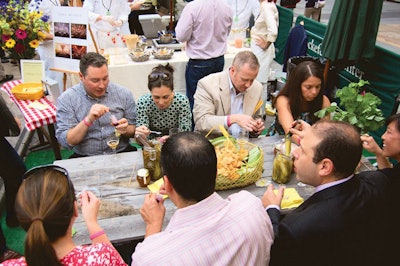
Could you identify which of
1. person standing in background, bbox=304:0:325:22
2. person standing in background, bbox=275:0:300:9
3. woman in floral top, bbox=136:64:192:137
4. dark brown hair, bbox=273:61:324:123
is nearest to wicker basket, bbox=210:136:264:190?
woman in floral top, bbox=136:64:192:137

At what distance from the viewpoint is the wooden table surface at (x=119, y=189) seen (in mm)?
1981

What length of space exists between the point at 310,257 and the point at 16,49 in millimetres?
3717

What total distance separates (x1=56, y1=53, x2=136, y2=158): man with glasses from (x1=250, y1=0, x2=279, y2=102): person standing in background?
2.75 m

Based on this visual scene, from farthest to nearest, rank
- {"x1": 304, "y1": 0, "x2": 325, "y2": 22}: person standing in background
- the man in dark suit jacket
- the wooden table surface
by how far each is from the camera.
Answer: {"x1": 304, "y1": 0, "x2": 325, "y2": 22}: person standing in background → the wooden table surface → the man in dark suit jacket

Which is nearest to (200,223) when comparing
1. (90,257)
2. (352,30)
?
(90,257)

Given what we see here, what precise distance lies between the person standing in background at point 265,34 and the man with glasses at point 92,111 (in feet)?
9.03

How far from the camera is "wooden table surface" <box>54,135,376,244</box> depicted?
6.50ft

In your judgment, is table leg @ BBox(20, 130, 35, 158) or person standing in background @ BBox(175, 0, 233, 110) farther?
person standing in background @ BBox(175, 0, 233, 110)

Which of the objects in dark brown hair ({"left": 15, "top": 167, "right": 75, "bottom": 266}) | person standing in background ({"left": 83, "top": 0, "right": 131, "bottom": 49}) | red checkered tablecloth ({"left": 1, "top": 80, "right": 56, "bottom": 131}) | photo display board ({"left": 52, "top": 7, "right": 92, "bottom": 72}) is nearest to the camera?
dark brown hair ({"left": 15, "top": 167, "right": 75, "bottom": 266})

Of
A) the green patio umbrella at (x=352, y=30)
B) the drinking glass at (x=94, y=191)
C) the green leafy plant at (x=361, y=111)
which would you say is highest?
the green patio umbrella at (x=352, y=30)

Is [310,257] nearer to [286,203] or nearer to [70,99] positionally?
[286,203]

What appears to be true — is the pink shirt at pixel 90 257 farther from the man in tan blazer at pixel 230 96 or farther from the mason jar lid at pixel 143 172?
the man in tan blazer at pixel 230 96

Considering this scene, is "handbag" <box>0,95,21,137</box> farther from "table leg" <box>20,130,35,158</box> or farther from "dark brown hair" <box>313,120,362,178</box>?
"dark brown hair" <box>313,120,362,178</box>

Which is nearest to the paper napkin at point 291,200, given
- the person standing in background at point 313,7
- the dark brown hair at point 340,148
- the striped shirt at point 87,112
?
the dark brown hair at point 340,148
